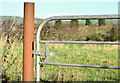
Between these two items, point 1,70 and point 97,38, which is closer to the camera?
point 1,70

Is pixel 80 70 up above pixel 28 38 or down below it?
below

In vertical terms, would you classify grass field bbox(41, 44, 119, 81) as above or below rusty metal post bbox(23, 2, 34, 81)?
below

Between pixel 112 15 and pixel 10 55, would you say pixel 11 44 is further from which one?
pixel 112 15

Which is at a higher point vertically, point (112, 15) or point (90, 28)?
point (90, 28)

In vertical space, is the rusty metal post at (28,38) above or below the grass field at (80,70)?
above

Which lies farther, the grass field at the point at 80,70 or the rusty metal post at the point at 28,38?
the grass field at the point at 80,70

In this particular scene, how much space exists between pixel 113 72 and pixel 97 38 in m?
8.27

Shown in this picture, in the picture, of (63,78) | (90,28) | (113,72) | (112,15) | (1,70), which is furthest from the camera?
(90,28)

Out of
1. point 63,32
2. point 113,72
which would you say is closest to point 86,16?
point 113,72

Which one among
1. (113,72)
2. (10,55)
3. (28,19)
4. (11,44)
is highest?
(28,19)

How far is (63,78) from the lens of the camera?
249 centimetres

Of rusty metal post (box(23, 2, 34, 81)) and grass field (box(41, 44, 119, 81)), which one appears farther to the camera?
grass field (box(41, 44, 119, 81))

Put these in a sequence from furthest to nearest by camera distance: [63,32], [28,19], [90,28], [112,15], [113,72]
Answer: [90,28], [63,32], [113,72], [28,19], [112,15]

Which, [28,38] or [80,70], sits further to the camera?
[80,70]
